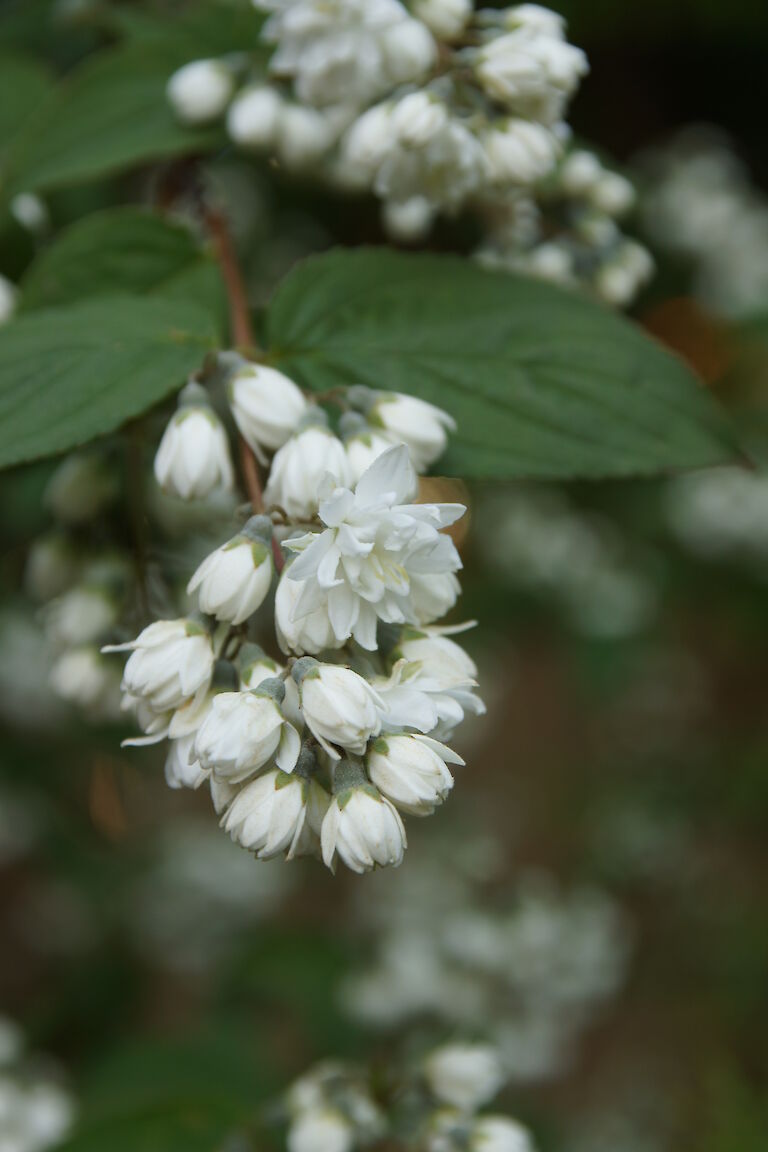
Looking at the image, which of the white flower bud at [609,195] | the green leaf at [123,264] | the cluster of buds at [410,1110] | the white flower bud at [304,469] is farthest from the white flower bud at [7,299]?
the cluster of buds at [410,1110]

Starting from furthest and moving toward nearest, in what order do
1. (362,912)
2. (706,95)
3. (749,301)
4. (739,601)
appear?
(706,95) < (739,601) < (362,912) < (749,301)

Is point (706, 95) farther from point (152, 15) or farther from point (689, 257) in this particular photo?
point (152, 15)

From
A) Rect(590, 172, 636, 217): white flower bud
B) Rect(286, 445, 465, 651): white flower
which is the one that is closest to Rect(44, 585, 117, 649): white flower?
Rect(286, 445, 465, 651): white flower

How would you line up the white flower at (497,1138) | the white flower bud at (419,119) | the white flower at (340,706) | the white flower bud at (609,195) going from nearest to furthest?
the white flower at (340,706) < the white flower bud at (419,119) < the white flower at (497,1138) < the white flower bud at (609,195)

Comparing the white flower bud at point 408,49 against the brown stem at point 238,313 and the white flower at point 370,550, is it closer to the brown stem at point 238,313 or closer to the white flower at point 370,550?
the brown stem at point 238,313

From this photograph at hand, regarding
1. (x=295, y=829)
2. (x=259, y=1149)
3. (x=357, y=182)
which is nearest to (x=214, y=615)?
(x=295, y=829)

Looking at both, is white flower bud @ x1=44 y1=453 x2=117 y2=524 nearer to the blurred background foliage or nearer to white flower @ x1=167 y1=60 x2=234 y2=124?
the blurred background foliage

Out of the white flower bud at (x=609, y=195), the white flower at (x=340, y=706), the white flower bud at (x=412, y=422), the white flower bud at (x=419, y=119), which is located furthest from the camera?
the white flower bud at (x=609, y=195)

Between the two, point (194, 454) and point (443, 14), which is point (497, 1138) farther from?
point (443, 14)
